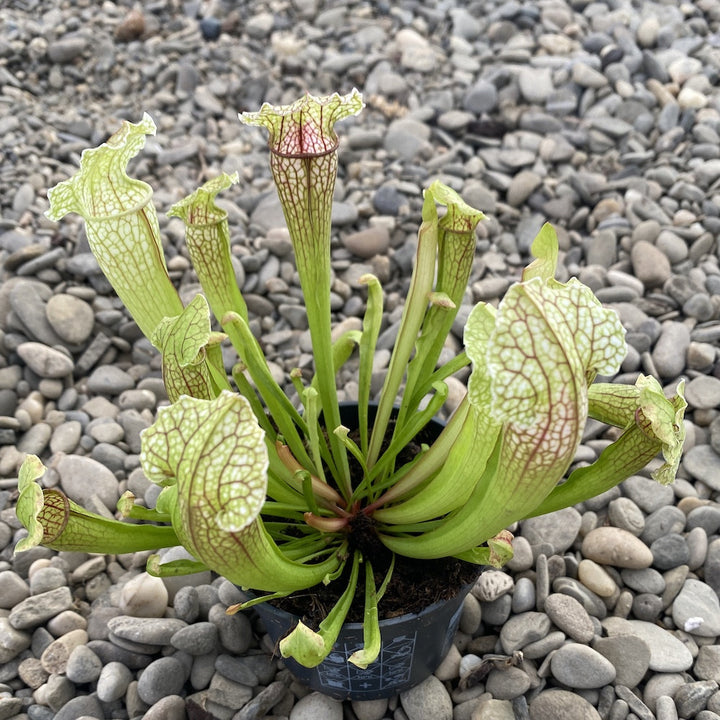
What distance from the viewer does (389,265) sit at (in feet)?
10.5

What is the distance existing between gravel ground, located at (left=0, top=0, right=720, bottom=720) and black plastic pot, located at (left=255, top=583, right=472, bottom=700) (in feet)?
0.31

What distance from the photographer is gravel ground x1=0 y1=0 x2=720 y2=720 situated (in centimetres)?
194

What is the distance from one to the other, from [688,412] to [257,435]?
6.92 feet

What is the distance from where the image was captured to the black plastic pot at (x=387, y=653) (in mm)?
1610

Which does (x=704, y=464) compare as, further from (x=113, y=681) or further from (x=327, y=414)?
(x=113, y=681)

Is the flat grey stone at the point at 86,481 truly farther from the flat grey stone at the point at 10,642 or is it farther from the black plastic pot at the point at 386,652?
the black plastic pot at the point at 386,652

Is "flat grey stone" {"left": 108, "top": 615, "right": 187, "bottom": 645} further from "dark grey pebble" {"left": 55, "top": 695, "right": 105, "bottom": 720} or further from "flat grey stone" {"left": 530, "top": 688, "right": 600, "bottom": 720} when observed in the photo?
"flat grey stone" {"left": 530, "top": 688, "right": 600, "bottom": 720}

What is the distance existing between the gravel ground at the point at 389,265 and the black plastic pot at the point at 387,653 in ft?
0.31

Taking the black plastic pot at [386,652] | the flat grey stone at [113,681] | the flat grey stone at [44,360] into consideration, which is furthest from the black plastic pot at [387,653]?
the flat grey stone at [44,360]

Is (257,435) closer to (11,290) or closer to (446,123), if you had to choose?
(11,290)

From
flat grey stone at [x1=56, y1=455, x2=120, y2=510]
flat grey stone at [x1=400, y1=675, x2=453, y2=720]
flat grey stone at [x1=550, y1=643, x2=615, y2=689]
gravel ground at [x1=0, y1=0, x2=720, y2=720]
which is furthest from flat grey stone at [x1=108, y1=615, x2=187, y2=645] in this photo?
flat grey stone at [x1=550, y1=643, x2=615, y2=689]

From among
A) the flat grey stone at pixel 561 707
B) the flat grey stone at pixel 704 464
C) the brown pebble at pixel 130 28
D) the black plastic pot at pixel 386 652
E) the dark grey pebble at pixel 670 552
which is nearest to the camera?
the black plastic pot at pixel 386 652

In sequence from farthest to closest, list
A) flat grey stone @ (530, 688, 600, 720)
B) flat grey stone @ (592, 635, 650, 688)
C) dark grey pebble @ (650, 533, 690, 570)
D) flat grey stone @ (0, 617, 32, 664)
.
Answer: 1. dark grey pebble @ (650, 533, 690, 570)
2. flat grey stone @ (0, 617, 32, 664)
3. flat grey stone @ (592, 635, 650, 688)
4. flat grey stone @ (530, 688, 600, 720)

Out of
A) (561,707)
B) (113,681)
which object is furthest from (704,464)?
(113,681)
